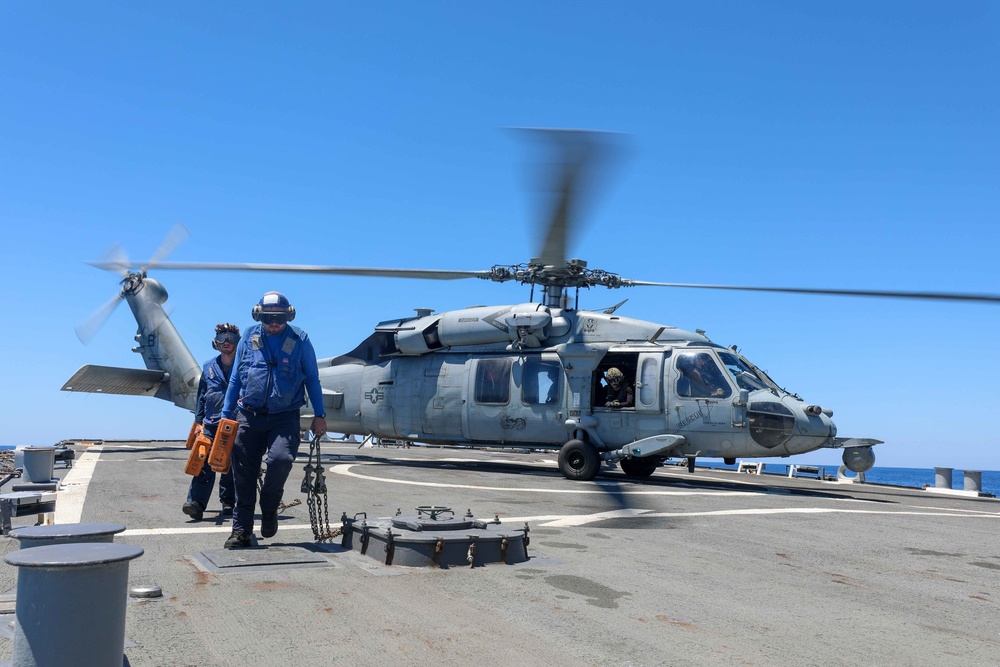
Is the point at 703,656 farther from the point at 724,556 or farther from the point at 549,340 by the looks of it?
the point at 549,340

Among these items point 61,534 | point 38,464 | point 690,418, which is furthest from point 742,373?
point 61,534

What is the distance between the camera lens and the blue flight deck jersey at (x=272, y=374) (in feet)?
18.7

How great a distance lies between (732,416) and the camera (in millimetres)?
13055

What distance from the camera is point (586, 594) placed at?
4.27 m

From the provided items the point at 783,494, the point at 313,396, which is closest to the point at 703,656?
the point at 313,396

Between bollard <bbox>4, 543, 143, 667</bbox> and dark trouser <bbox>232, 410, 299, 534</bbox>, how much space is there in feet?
10.1

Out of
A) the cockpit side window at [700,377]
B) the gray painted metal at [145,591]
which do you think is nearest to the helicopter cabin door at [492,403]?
the cockpit side window at [700,377]

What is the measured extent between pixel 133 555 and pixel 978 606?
4456mm

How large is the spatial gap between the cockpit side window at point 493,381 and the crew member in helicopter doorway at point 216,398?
824 cm

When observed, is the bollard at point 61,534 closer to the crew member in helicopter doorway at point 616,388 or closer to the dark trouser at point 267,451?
the dark trouser at point 267,451

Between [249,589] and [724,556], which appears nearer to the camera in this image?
[249,589]

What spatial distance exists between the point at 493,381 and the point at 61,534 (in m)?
12.4

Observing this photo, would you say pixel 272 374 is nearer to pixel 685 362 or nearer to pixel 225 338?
pixel 225 338

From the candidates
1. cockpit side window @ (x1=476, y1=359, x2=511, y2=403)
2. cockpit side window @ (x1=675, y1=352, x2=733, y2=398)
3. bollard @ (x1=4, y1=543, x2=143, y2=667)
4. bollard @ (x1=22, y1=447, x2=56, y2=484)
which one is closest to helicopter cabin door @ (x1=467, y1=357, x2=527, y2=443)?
cockpit side window @ (x1=476, y1=359, x2=511, y2=403)
